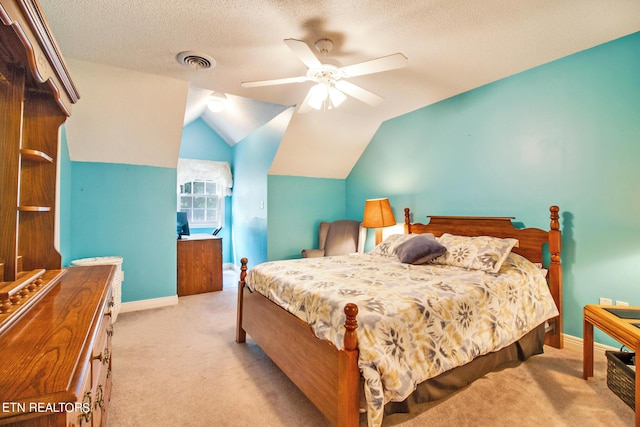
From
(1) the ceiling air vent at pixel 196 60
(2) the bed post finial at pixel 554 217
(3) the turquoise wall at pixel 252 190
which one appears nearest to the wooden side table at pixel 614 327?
(2) the bed post finial at pixel 554 217

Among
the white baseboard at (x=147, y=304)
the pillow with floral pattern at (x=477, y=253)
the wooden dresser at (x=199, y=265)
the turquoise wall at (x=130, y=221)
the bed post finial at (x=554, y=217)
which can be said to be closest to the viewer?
the pillow with floral pattern at (x=477, y=253)

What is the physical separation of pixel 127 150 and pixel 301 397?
10.7 feet

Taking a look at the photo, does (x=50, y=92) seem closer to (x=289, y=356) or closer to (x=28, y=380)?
(x=28, y=380)

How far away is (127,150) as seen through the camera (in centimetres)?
353

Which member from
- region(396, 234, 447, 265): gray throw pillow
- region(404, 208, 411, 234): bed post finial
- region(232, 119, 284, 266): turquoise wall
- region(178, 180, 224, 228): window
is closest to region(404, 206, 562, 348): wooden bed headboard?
region(404, 208, 411, 234): bed post finial

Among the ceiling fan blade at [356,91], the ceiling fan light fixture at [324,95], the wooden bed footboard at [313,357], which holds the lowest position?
the wooden bed footboard at [313,357]

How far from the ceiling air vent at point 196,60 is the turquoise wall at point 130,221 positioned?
5.47ft

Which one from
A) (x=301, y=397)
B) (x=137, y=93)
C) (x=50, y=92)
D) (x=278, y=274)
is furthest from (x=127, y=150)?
(x=301, y=397)

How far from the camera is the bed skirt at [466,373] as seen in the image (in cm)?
162

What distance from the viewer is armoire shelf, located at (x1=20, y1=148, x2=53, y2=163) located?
1.33 m

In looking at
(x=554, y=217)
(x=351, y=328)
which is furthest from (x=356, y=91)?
(x=554, y=217)

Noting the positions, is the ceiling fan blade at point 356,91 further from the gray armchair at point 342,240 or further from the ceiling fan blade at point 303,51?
the gray armchair at point 342,240

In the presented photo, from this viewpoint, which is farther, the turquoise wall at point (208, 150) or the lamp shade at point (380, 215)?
the turquoise wall at point (208, 150)

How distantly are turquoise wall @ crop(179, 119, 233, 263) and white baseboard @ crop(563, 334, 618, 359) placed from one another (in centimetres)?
503
